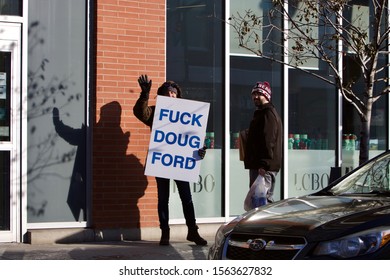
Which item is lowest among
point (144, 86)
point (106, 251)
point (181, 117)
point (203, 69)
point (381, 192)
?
point (106, 251)

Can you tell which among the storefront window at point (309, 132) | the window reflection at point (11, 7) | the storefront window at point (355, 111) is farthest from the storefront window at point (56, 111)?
the storefront window at point (355, 111)

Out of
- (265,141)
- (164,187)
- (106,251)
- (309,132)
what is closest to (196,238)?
(164,187)

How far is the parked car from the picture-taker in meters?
4.64

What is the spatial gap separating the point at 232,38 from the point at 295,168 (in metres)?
2.21

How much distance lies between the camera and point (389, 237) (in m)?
4.59

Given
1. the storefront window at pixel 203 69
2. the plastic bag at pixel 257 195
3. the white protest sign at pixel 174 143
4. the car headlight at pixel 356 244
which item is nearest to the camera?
the car headlight at pixel 356 244

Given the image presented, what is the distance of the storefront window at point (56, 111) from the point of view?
8852 millimetres

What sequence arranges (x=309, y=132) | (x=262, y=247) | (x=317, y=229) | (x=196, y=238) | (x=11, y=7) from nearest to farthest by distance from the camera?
(x=317, y=229), (x=262, y=247), (x=196, y=238), (x=11, y=7), (x=309, y=132)

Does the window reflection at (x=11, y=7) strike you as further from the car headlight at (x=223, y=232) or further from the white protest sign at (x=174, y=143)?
the car headlight at (x=223, y=232)

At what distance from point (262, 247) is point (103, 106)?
4.56 m

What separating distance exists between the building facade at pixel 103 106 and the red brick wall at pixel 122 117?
0.04 feet

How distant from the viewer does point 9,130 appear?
28.9ft

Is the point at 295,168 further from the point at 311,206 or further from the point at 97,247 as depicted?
the point at 311,206

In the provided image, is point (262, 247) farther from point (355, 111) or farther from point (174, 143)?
point (355, 111)
